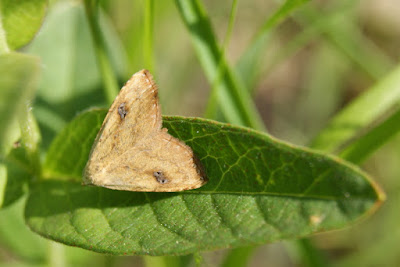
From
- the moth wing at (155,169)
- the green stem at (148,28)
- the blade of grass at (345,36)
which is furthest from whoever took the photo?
the blade of grass at (345,36)

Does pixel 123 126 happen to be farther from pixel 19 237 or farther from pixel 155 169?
pixel 19 237

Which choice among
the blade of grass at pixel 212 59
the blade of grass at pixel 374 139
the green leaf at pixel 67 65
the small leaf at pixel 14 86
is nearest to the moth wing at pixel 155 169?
the small leaf at pixel 14 86

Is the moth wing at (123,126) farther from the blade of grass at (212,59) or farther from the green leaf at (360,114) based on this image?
the green leaf at (360,114)

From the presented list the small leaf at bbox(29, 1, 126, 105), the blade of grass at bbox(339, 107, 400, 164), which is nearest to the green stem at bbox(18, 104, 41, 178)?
the small leaf at bbox(29, 1, 126, 105)

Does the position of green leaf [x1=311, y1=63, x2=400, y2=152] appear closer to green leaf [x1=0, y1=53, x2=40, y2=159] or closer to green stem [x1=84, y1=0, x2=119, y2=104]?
green stem [x1=84, y1=0, x2=119, y2=104]

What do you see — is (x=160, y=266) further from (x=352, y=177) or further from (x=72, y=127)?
(x=352, y=177)

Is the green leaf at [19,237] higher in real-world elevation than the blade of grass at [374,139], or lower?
higher

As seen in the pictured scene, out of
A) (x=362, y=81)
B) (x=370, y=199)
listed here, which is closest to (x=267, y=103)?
(x=362, y=81)
